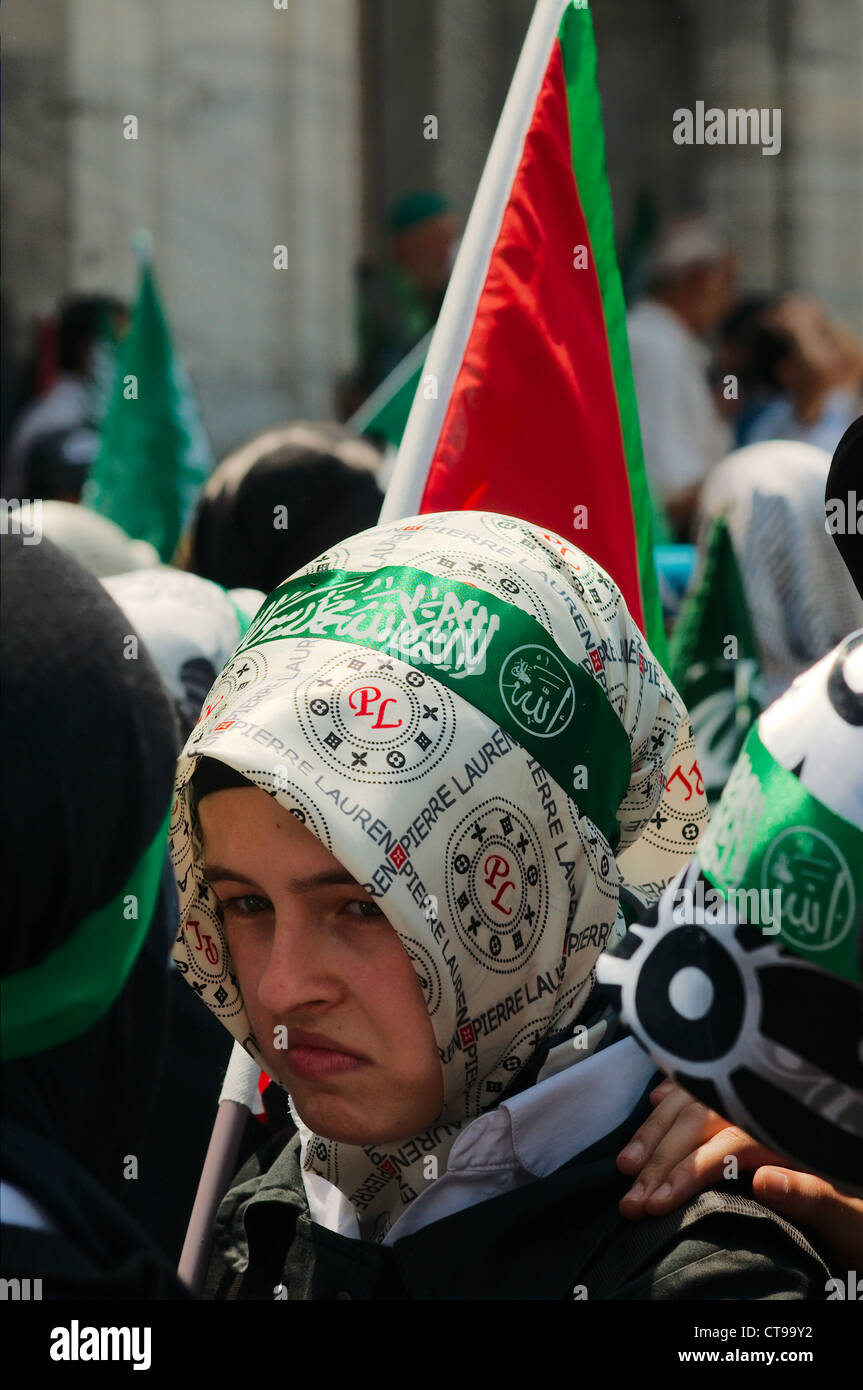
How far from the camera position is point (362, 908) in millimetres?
2164

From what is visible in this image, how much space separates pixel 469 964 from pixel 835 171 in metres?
12.9

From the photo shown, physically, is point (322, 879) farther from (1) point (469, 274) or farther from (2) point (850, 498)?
(1) point (469, 274)

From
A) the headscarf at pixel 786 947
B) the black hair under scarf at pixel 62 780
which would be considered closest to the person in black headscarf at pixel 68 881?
the black hair under scarf at pixel 62 780

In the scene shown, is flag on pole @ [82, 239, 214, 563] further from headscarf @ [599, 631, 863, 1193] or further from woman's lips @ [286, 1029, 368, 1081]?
headscarf @ [599, 631, 863, 1193]

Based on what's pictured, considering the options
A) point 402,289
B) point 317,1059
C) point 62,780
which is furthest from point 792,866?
point 402,289

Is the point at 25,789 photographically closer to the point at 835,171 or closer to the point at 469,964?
the point at 469,964

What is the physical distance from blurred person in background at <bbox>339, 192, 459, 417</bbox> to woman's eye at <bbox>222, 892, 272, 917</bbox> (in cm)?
540

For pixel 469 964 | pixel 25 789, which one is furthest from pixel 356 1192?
pixel 25 789

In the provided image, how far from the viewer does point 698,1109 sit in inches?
85.0

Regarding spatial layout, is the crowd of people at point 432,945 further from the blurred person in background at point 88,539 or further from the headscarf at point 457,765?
the blurred person in background at point 88,539

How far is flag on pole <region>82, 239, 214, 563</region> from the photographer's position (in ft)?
20.4

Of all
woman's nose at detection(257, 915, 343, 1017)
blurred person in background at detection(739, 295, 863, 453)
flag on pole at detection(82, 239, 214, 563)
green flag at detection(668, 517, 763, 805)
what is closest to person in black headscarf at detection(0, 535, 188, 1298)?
woman's nose at detection(257, 915, 343, 1017)
